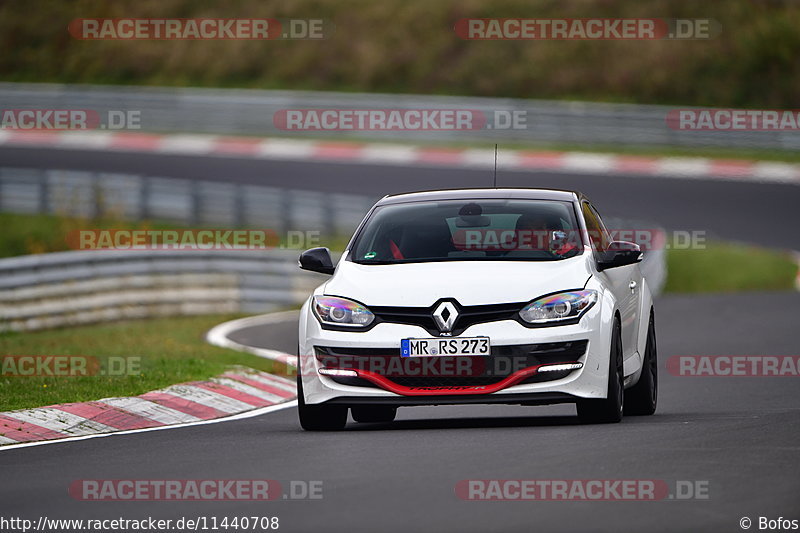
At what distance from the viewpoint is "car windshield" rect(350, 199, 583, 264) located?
10.6m

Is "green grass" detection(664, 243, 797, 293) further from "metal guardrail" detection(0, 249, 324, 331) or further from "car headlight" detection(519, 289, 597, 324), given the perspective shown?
"car headlight" detection(519, 289, 597, 324)

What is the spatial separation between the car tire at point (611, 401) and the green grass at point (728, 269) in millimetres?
17115

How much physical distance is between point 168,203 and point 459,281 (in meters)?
20.9

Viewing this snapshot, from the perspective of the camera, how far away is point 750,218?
31875 mm

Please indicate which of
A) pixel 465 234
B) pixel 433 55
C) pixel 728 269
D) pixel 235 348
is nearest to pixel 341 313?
pixel 465 234

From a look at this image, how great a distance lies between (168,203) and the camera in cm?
3031

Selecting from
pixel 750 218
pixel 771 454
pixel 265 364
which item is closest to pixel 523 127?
pixel 750 218

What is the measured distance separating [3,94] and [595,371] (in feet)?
118

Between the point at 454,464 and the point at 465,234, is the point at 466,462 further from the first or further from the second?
the point at 465,234

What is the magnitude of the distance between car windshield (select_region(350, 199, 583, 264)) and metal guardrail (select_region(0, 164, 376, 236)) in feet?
61.9

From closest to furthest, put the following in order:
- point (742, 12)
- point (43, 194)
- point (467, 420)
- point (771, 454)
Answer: point (771, 454) → point (467, 420) → point (43, 194) → point (742, 12)

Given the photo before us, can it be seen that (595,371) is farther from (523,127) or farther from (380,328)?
(523,127)

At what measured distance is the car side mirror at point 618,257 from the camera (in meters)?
10.6

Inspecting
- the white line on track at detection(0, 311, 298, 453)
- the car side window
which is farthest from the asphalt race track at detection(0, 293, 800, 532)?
the car side window
